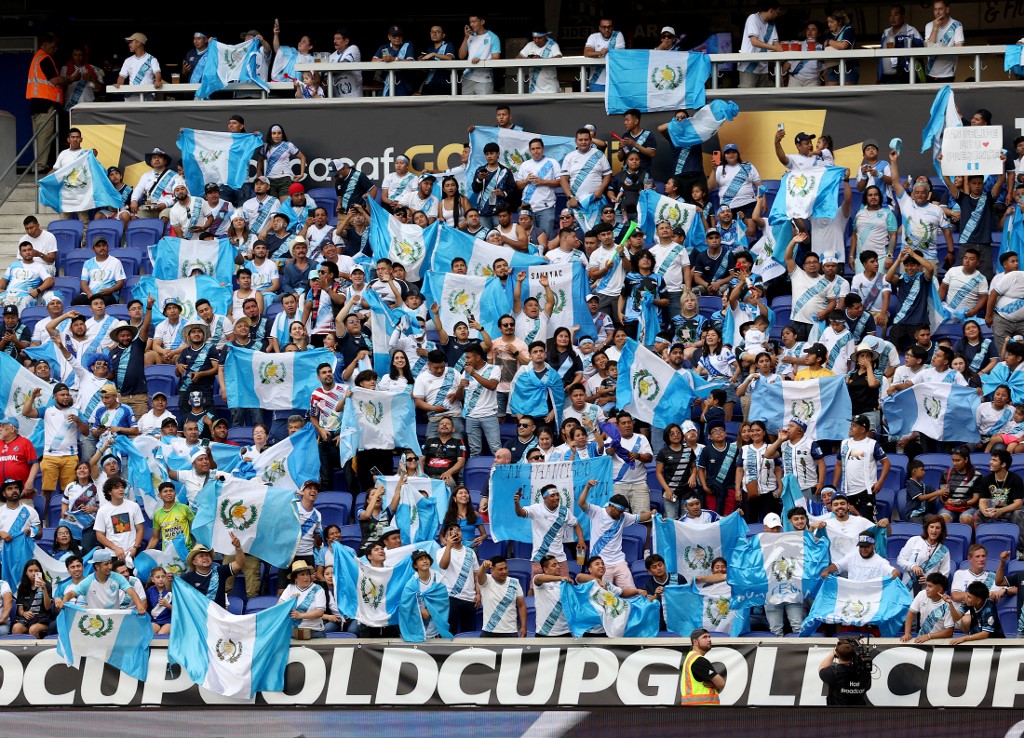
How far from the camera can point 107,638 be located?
15.6 meters

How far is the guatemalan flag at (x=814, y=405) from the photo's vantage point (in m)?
17.6

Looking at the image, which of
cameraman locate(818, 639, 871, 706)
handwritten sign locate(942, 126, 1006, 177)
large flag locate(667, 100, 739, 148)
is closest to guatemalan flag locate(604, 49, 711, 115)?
large flag locate(667, 100, 739, 148)

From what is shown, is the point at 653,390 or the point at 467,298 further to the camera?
the point at 467,298

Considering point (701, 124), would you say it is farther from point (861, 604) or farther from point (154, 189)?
point (861, 604)

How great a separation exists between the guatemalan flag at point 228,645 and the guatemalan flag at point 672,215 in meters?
7.06

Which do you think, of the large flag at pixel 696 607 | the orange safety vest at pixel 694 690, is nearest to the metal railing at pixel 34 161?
the large flag at pixel 696 607

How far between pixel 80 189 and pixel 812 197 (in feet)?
30.5

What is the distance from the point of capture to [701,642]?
14.0 m

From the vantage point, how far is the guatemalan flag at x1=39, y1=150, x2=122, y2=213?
73.4 ft

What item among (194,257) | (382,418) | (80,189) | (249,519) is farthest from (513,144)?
(249,519)

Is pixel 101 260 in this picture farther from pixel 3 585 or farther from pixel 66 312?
pixel 3 585

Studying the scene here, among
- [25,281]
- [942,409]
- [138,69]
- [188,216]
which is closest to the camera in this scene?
[942,409]

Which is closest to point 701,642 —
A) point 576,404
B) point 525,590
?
point 525,590

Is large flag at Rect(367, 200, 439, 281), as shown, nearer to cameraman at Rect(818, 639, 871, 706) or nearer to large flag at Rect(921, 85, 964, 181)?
large flag at Rect(921, 85, 964, 181)
